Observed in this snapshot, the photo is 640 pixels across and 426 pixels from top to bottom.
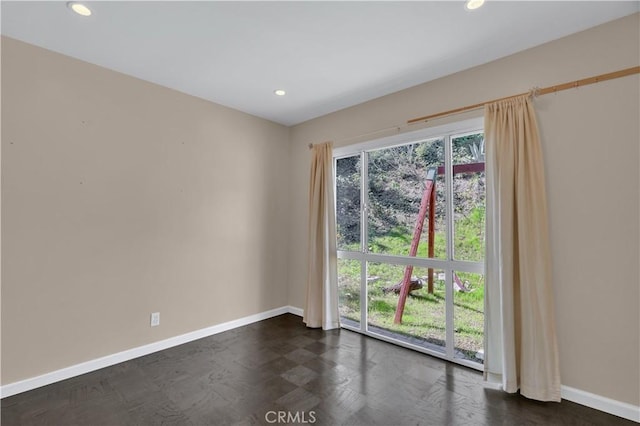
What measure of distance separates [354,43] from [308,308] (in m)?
2.87

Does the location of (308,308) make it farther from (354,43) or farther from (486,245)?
(354,43)

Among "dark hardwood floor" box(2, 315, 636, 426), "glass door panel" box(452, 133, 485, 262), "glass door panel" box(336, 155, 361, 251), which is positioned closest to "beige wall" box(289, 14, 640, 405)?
"dark hardwood floor" box(2, 315, 636, 426)

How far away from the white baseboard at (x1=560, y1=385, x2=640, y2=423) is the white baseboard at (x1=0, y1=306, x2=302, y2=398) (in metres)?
3.10

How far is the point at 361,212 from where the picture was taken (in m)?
3.57

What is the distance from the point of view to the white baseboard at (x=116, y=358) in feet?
7.33

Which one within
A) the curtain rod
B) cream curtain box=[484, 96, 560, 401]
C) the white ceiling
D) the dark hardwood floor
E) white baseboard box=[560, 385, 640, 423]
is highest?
the white ceiling

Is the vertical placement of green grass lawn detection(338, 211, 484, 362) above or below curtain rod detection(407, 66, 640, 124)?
below

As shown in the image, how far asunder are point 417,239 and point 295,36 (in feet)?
7.10

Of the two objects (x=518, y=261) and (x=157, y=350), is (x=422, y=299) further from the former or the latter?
(x=157, y=350)

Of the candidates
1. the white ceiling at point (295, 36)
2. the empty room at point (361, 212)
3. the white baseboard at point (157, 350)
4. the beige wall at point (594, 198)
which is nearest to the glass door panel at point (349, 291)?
the empty room at point (361, 212)

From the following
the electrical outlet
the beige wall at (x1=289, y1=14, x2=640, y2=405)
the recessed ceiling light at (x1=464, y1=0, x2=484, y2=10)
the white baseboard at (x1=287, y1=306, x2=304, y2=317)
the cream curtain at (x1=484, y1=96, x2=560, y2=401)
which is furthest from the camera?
the white baseboard at (x1=287, y1=306, x2=304, y2=317)

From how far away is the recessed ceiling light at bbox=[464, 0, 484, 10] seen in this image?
186 centimetres

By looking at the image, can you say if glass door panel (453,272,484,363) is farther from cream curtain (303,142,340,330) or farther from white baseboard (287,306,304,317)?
white baseboard (287,306,304,317)

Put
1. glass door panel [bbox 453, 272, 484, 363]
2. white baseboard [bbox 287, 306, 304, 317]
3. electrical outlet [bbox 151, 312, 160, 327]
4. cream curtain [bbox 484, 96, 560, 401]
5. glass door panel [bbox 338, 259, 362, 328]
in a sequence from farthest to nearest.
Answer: white baseboard [bbox 287, 306, 304, 317] → glass door panel [bbox 338, 259, 362, 328] → electrical outlet [bbox 151, 312, 160, 327] → glass door panel [bbox 453, 272, 484, 363] → cream curtain [bbox 484, 96, 560, 401]
